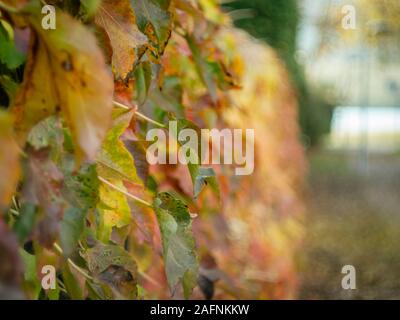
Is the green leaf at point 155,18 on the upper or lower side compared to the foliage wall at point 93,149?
upper

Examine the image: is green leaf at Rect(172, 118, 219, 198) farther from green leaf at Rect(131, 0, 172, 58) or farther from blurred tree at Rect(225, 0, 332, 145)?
blurred tree at Rect(225, 0, 332, 145)

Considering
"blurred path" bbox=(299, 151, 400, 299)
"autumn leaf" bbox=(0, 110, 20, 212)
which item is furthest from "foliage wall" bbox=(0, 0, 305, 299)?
"blurred path" bbox=(299, 151, 400, 299)

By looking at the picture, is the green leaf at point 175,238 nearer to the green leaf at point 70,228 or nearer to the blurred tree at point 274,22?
the green leaf at point 70,228

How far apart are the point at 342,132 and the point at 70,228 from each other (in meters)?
15.8

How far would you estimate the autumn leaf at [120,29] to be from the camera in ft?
2.21

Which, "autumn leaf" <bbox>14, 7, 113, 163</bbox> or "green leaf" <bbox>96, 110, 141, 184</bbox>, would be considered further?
"green leaf" <bbox>96, 110, 141, 184</bbox>

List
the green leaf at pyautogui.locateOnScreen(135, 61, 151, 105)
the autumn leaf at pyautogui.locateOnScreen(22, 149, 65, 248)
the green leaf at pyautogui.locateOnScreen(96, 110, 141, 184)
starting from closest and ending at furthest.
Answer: the autumn leaf at pyautogui.locateOnScreen(22, 149, 65, 248) → the green leaf at pyautogui.locateOnScreen(96, 110, 141, 184) → the green leaf at pyautogui.locateOnScreen(135, 61, 151, 105)

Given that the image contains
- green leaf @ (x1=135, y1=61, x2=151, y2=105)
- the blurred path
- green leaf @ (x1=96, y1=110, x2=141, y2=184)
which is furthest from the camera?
the blurred path

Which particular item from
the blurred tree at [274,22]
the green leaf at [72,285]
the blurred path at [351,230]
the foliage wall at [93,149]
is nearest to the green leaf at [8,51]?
the foliage wall at [93,149]

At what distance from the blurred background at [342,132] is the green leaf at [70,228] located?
123 centimetres

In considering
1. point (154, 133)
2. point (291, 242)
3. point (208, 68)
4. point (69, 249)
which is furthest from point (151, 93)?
point (291, 242)

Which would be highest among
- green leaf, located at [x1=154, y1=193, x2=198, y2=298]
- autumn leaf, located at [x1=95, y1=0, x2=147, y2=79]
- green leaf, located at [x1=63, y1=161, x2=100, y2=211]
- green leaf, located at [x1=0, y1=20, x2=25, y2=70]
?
autumn leaf, located at [x1=95, y1=0, x2=147, y2=79]

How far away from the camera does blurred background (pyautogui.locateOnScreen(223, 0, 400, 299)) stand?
249 inches

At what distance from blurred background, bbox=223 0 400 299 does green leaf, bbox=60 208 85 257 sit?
1233 mm
